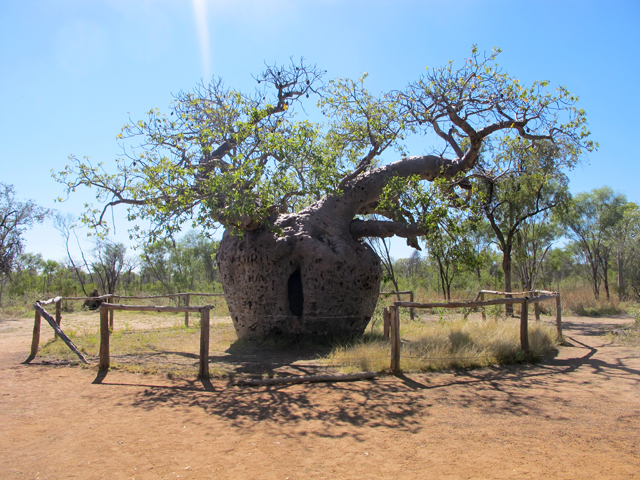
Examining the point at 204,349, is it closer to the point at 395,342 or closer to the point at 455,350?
the point at 395,342

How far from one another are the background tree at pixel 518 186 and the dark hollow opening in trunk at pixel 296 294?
12.7 ft

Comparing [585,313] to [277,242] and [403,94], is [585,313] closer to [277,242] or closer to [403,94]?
[403,94]

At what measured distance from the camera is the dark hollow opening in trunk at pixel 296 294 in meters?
8.16

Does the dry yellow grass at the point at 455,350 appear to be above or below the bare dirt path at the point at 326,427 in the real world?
above

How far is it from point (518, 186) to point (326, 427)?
10.3 meters

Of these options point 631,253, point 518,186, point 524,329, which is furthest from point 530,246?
point 524,329

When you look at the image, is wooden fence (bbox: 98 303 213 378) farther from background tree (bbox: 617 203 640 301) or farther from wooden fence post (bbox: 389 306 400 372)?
background tree (bbox: 617 203 640 301)

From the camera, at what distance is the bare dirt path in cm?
307

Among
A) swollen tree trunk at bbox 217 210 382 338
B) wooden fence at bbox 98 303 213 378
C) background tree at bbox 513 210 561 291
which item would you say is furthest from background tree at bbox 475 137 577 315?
wooden fence at bbox 98 303 213 378

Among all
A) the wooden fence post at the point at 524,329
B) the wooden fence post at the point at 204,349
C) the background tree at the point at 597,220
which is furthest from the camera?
the background tree at the point at 597,220

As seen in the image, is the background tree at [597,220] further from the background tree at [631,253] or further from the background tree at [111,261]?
the background tree at [111,261]

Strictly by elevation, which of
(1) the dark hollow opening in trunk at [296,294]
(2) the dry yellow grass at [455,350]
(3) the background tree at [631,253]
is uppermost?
(3) the background tree at [631,253]

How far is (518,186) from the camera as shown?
12.1 m

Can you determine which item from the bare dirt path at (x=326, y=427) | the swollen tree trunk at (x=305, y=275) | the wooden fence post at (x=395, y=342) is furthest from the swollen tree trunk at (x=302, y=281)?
the bare dirt path at (x=326, y=427)
